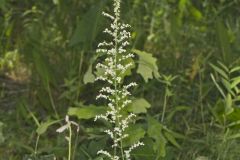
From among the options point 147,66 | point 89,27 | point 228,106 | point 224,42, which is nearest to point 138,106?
point 147,66

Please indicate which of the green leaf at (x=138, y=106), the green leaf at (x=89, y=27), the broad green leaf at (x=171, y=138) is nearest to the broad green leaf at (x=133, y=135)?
the green leaf at (x=138, y=106)

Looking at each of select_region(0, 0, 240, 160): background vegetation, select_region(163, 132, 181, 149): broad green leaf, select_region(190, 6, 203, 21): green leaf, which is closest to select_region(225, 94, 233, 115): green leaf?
select_region(0, 0, 240, 160): background vegetation

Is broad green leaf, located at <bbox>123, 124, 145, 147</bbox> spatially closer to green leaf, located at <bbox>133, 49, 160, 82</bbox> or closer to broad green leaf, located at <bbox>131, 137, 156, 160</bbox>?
broad green leaf, located at <bbox>131, 137, 156, 160</bbox>

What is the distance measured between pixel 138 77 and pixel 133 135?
2.89ft

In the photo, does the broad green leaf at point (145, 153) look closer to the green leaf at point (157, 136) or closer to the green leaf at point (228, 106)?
the green leaf at point (157, 136)

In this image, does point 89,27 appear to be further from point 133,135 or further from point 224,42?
point 133,135

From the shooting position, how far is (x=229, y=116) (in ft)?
8.76

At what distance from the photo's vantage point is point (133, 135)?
230 cm

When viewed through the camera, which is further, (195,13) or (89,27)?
(195,13)

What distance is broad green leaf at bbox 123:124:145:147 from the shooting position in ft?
7.47

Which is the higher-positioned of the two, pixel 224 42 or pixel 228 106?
pixel 224 42

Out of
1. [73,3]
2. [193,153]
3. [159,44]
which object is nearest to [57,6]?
[73,3]

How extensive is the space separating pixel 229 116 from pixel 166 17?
116 cm

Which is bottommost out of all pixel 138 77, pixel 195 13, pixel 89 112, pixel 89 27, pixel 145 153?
pixel 145 153
